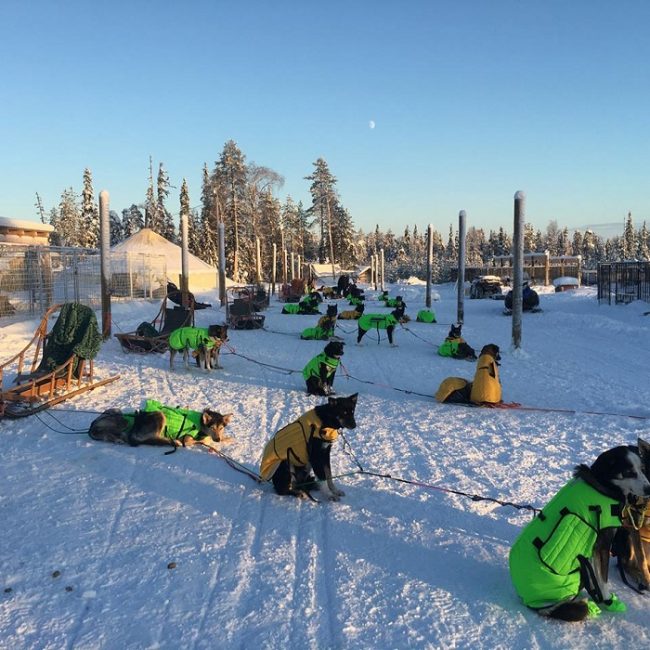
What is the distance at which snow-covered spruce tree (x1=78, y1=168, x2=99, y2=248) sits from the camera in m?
54.9

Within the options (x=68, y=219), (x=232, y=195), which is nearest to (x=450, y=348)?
(x=232, y=195)

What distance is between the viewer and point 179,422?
20.3ft

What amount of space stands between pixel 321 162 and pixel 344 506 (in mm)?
60477

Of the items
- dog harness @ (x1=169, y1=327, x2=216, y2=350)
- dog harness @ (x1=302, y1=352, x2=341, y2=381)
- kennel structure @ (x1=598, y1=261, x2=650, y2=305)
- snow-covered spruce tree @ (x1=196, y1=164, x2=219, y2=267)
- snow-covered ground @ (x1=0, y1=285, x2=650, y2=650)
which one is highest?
snow-covered spruce tree @ (x1=196, y1=164, x2=219, y2=267)

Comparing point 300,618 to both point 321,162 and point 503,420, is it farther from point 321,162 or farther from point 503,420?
point 321,162

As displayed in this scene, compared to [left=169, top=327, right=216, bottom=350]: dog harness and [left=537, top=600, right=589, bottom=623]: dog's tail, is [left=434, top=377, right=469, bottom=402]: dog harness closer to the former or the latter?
[left=169, top=327, right=216, bottom=350]: dog harness

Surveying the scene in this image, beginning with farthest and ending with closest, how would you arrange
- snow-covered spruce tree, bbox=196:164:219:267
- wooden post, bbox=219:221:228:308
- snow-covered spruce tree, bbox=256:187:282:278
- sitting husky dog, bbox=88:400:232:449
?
snow-covered spruce tree, bbox=256:187:282:278 → snow-covered spruce tree, bbox=196:164:219:267 → wooden post, bbox=219:221:228:308 → sitting husky dog, bbox=88:400:232:449

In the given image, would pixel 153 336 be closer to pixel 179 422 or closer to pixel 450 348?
pixel 450 348

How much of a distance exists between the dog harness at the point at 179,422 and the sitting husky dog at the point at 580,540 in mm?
3985

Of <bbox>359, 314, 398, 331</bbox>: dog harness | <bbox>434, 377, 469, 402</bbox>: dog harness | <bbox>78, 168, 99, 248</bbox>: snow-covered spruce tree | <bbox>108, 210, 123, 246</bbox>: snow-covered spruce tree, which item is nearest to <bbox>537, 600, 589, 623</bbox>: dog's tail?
<bbox>434, 377, 469, 402</bbox>: dog harness

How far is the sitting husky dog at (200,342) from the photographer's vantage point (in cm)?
1048

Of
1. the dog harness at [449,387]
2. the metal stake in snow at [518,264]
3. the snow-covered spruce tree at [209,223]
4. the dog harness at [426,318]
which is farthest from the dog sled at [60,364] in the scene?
the snow-covered spruce tree at [209,223]

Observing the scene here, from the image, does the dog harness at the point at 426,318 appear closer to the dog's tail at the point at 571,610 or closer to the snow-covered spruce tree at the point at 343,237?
the dog's tail at the point at 571,610

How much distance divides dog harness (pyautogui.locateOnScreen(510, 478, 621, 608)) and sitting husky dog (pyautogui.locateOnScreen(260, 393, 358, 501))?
184 cm
